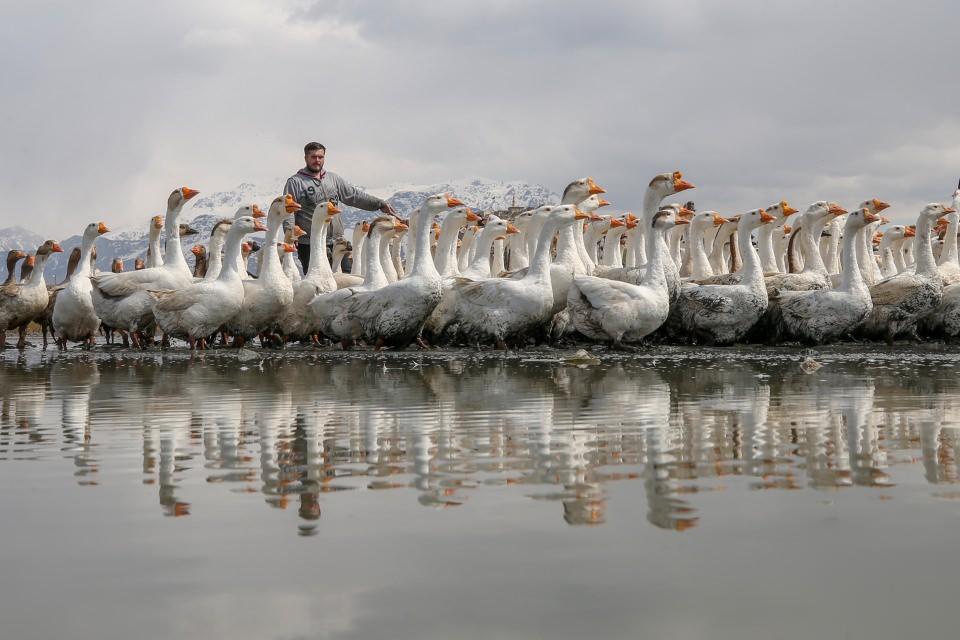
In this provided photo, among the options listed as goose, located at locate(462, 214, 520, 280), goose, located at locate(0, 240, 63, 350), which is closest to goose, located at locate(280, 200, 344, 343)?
goose, located at locate(462, 214, 520, 280)

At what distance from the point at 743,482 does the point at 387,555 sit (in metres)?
1.78

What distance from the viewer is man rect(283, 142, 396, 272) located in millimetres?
20594

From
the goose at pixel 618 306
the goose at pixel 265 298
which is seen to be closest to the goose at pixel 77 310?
the goose at pixel 265 298

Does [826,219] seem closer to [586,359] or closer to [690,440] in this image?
[586,359]

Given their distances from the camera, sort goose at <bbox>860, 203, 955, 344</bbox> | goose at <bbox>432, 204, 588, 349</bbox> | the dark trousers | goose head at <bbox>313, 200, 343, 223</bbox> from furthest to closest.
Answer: the dark trousers
goose head at <bbox>313, 200, 343, 223</bbox>
goose at <bbox>860, 203, 955, 344</bbox>
goose at <bbox>432, 204, 588, 349</bbox>

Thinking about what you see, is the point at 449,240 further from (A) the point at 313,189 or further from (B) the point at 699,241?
(B) the point at 699,241

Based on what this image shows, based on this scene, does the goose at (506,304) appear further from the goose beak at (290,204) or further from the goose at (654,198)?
the goose beak at (290,204)

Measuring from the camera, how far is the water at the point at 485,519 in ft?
9.68

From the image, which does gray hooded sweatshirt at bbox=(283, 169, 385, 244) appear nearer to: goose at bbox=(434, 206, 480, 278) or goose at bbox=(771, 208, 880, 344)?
goose at bbox=(434, 206, 480, 278)

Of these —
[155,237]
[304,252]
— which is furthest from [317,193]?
[155,237]

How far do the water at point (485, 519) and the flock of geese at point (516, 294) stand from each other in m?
7.26

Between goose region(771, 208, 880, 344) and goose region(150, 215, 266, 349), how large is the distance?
8.34 meters

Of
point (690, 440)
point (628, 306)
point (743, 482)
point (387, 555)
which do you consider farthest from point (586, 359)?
point (387, 555)

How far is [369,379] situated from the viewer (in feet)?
35.5
